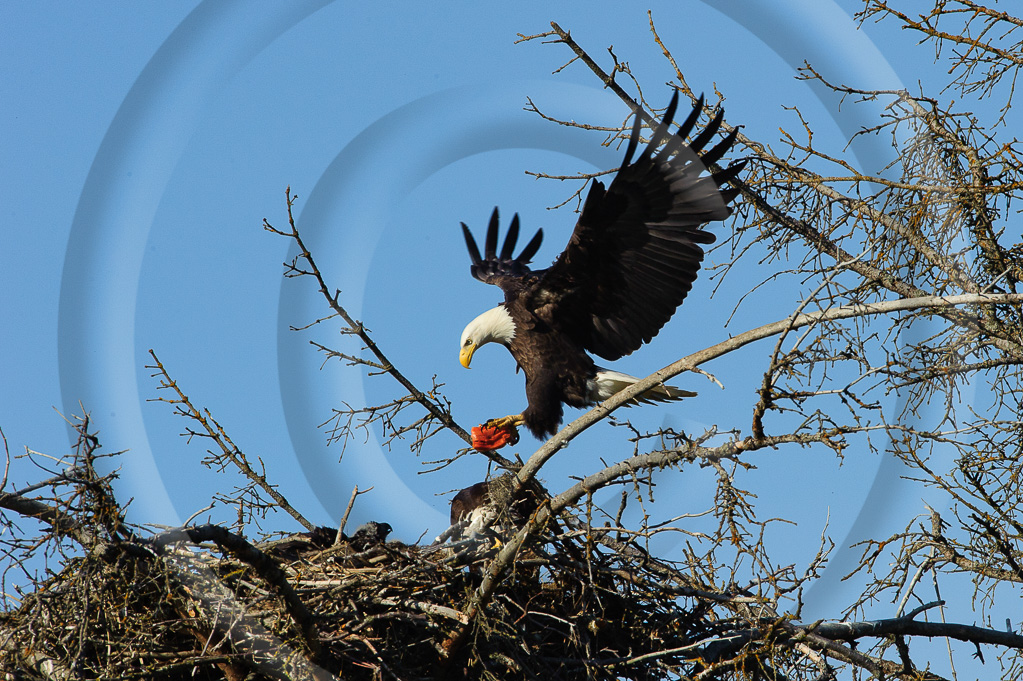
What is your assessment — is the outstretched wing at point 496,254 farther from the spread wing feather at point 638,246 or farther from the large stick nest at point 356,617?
the large stick nest at point 356,617

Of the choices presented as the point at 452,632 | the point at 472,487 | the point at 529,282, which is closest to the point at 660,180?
the point at 529,282

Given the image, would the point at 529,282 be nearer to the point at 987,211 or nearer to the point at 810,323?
the point at 987,211

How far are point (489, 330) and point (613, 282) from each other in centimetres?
112

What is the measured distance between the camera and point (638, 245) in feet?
20.6

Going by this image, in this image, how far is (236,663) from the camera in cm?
434

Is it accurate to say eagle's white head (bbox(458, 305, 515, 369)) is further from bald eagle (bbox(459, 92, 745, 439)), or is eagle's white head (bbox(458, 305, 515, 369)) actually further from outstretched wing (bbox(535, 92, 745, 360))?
outstretched wing (bbox(535, 92, 745, 360))

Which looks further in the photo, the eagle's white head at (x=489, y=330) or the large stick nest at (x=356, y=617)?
the eagle's white head at (x=489, y=330)

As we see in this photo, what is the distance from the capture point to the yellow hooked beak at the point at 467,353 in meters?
7.49

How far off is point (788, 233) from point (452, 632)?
294cm

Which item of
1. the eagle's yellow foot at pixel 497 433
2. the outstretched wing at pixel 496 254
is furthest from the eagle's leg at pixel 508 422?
the outstretched wing at pixel 496 254

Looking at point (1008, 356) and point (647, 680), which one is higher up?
point (1008, 356)

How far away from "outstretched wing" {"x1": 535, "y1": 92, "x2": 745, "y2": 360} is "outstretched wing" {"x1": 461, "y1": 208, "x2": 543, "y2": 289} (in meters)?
1.35

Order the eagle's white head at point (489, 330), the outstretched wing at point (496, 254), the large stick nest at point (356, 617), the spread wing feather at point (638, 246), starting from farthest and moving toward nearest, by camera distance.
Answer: the outstretched wing at point (496, 254), the eagle's white head at point (489, 330), the spread wing feather at point (638, 246), the large stick nest at point (356, 617)

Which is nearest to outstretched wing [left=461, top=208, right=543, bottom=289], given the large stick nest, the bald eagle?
the bald eagle
